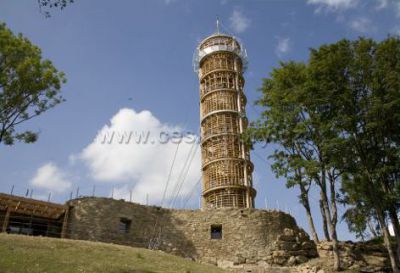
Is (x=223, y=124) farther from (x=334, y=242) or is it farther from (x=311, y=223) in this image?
(x=334, y=242)

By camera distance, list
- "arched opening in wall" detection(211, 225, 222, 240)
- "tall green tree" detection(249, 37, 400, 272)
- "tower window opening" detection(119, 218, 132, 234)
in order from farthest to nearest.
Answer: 1. "arched opening in wall" detection(211, 225, 222, 240)
2. "tower window opening" detection(119, 218, 132, 234)
3. "tall green tree" detection(249, 37, 400, 272)

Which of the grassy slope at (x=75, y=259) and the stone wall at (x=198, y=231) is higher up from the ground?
the stone wall at (x=198, y=231)

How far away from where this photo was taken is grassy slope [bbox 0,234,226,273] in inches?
604

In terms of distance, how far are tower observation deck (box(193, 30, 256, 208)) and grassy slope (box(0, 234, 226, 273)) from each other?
1553 cm

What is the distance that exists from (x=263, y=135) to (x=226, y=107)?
13602mm

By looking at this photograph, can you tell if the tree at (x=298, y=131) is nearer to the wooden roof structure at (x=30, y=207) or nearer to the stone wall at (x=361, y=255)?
the stone wall at (x=361, y=255)

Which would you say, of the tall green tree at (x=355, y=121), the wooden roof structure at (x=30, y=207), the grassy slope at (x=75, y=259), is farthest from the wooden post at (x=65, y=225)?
the tall green tree at (x=355, y=121)

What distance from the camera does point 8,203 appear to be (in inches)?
931

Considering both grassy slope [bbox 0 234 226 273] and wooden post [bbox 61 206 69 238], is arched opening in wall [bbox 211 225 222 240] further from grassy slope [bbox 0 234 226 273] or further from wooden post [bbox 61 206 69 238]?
wooden post [bbox 61 206 69 238]

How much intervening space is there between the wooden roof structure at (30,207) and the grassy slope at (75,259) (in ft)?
14.5

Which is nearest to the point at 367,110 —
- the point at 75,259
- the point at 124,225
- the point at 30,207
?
the point at 124,225

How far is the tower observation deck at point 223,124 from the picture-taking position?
36500 mm

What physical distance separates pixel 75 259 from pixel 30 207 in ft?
29.2

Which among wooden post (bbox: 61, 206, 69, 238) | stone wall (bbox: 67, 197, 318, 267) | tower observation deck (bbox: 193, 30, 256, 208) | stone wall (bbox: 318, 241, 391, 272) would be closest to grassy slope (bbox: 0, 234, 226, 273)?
wooden post (bbox: 61, 206, 69, 238)
